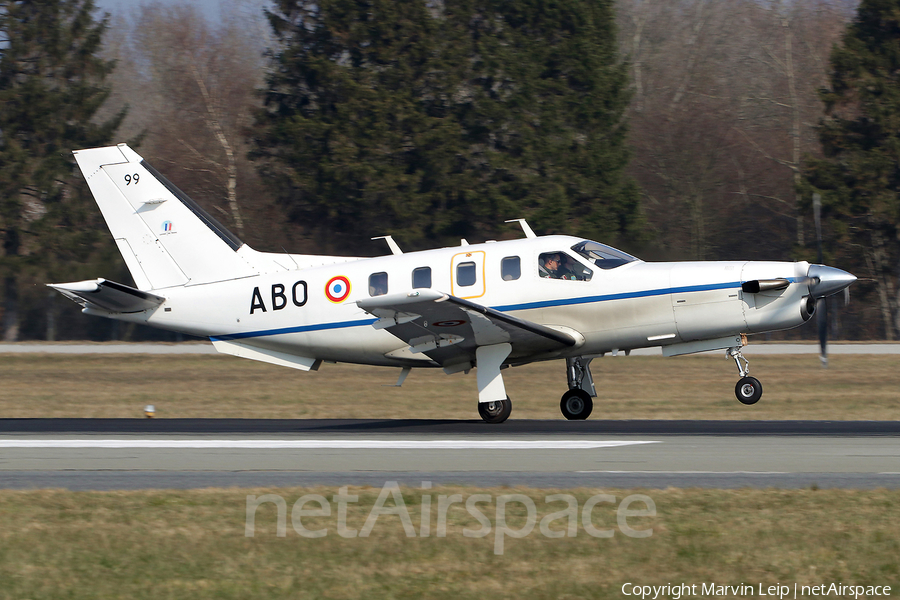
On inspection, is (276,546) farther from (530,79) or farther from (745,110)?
(745,110)

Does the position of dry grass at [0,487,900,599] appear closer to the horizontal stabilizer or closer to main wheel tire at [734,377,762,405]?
main wheel tire at [734,377,762,405]

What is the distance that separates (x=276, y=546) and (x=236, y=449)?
19.1 ft

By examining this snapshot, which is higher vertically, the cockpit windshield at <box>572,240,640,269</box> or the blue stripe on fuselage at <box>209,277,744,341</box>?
the cockpit windshield at <box>572,240,640,269</box>

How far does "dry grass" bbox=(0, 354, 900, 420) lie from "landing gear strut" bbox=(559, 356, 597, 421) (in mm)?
1439

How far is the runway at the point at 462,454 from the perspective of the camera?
9.79 meters

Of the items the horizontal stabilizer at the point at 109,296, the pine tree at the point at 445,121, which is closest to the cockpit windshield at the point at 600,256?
the horizontal stabilizer at the point at 109,296

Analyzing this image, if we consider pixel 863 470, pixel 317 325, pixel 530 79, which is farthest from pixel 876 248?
pixel 863 470

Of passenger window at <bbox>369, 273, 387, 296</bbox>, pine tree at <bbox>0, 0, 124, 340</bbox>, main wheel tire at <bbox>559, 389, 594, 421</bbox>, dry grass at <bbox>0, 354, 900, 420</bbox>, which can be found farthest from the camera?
pine tree at <bbox>0, 0, 124, 340</bbox>

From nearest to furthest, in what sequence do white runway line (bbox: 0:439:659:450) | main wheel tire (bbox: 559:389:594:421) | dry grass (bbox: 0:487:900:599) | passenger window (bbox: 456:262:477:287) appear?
dry grass (bbox: 0:487:900:599), white runway line (bbox: 0:439:659:450), passenger window (bbox: 456:262:477:287), main wheel tire (bbox: 559:389:594:421)

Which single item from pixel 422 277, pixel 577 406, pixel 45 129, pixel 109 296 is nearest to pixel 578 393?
pixel 577 406

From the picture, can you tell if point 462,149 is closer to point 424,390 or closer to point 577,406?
point 424,390

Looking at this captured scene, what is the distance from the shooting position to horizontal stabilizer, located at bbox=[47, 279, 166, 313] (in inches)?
624

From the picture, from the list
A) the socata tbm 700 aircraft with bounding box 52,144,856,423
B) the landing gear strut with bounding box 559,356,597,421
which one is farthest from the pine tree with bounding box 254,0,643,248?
the landing gear strut with bounding box 559,356,597,421

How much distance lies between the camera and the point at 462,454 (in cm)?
1173
